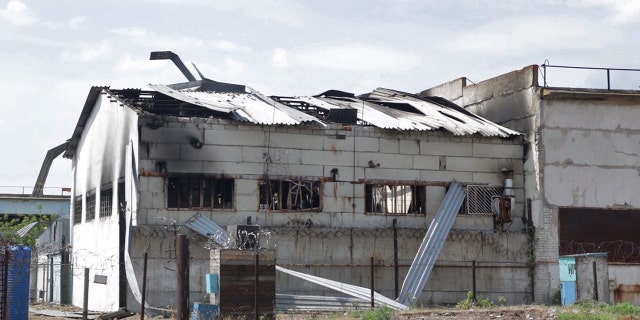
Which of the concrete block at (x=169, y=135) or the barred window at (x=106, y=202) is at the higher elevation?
the concrete block at (x=169, y=135)

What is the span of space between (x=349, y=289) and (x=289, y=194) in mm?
3537

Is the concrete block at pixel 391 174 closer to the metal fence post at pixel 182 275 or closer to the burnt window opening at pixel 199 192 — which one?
the burnt window opening at pixel 199 192

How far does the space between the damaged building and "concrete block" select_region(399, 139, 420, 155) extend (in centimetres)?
4

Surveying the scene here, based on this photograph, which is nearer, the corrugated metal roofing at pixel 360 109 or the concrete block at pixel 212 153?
the concrete block at pixel 212 153

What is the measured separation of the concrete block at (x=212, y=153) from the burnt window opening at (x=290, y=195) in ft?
3.56

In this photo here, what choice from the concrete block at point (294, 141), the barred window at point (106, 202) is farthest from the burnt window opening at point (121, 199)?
the concrete block at point (294, 141)

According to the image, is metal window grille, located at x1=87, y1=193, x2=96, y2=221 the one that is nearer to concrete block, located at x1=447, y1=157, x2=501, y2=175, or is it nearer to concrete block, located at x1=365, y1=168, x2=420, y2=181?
concrete block, located at x1=365, y1=168, x2=420, y2=181

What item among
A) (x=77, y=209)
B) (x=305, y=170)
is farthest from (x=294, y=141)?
(x=77, y=209)

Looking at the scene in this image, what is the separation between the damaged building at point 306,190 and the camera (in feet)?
88.0

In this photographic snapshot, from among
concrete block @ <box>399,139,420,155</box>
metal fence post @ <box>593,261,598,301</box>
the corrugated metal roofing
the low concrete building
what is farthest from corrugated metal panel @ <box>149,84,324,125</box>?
metal fence post @ <box>593,261,598,301</box>

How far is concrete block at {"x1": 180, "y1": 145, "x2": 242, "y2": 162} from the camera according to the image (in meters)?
27.0

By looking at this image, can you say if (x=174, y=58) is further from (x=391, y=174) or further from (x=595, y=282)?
(x=595, y=282)

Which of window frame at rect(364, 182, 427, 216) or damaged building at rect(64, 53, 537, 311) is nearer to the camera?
damaged building at rect(64, 53, 537, 311)

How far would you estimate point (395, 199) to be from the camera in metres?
29.3
